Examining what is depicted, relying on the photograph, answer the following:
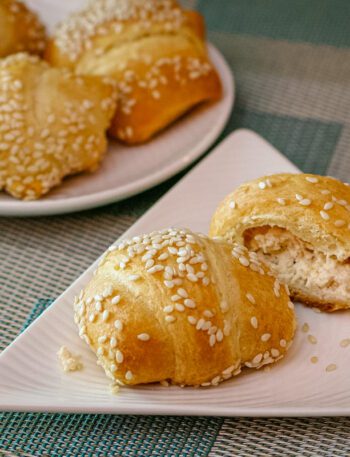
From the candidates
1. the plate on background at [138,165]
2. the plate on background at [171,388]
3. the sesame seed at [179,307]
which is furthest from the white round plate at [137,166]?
the sesame seed at [179,307]

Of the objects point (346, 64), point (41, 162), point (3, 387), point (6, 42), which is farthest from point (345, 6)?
point (3, 387)

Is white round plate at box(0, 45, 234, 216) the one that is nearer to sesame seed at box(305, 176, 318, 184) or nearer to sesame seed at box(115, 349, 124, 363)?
sesame seed at box(305, 176, 318, 184)

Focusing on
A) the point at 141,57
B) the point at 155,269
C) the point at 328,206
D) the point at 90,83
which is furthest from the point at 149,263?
the point at 141,57

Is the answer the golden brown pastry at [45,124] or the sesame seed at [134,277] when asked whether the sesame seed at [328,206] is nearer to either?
the sesame seed at [134,277]

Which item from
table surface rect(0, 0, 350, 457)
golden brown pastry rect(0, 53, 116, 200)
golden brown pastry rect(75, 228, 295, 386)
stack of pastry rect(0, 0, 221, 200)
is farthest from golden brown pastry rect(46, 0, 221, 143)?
golden brown pastry rect(75, 228, 295, 386)

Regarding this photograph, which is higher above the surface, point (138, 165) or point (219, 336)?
point (219, 336)

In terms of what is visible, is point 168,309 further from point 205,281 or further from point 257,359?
point 257,359
